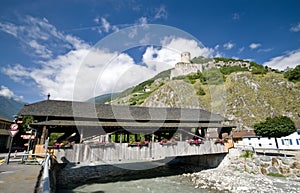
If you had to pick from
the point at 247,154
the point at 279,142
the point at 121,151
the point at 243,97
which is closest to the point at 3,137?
the point at 121,151

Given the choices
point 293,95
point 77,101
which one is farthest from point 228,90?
point 77,101

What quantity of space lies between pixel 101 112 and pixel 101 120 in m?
1.01

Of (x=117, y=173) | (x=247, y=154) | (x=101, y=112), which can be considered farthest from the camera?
(x=117, y=173)

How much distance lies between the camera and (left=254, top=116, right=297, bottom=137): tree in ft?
60.5

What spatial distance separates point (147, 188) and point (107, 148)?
3659mm

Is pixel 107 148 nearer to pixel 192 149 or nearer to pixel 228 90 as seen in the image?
pixel 192 149

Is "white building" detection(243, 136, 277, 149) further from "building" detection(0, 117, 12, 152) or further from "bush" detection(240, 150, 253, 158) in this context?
"building" detection(0, 117, 12, 152)

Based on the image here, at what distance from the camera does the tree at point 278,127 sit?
18.5m

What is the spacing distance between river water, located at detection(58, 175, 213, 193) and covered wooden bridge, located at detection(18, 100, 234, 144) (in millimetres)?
3006

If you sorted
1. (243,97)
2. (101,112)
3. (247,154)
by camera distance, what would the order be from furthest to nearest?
(243,97) < (247,154) < (101,112)

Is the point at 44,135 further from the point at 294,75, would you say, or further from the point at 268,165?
the point at 294,75

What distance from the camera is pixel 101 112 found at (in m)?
14.2

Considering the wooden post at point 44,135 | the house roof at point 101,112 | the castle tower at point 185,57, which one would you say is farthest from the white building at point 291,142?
the castle tower at point 185,57

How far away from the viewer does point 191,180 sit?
44.1 ft
